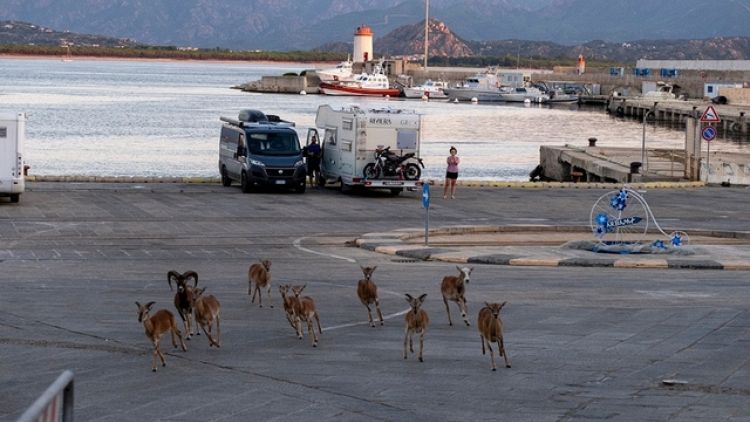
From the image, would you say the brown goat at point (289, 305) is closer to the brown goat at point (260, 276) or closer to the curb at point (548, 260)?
the brown goat at point (260, 276)

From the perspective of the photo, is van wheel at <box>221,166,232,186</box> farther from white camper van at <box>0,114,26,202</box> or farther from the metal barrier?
the metal barrier

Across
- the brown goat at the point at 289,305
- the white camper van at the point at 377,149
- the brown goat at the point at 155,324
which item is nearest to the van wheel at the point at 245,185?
the white camper van at the point at 377,149

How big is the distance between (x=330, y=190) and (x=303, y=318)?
2819 centimetres

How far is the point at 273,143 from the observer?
45.2 metres

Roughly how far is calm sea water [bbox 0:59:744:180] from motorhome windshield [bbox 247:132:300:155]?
24.0 feet

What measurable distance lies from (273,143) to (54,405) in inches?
1491

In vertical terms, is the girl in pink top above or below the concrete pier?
below

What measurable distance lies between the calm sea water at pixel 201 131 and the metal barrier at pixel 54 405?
35.4 metres

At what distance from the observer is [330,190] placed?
4591 centimetres

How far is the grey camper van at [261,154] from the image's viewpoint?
43.6m

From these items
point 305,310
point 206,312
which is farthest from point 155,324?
point 305,310

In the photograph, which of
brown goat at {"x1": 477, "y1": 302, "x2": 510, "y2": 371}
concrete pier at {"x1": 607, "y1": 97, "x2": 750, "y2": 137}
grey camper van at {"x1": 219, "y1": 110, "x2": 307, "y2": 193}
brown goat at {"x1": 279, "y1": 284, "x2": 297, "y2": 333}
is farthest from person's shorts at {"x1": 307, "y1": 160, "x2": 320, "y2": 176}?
concrete pier at {"x1": 607, "y1": 97, "x2": 750, "y2": 137}

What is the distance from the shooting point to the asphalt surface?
580 inches

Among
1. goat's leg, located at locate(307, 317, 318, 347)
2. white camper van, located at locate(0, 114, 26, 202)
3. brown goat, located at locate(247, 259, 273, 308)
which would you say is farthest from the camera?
white camper van, located at locate(0, 114, 26, 202)
